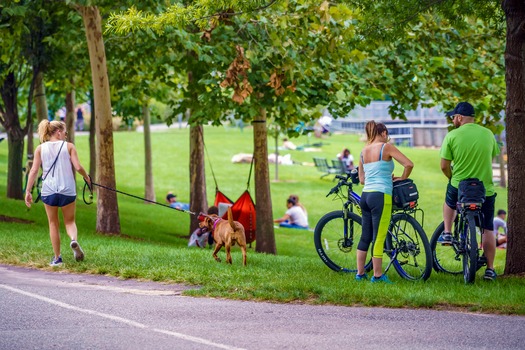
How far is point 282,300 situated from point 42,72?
17.0 metres

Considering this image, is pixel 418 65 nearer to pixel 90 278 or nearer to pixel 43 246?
pixel 43 246

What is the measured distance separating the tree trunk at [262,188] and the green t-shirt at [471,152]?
29.6 ft

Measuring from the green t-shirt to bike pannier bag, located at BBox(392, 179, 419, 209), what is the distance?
0.58 metres

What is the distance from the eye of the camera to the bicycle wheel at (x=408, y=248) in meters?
11.8

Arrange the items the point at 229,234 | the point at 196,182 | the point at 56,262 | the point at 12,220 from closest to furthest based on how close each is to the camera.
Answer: the point at 56,262
the point at 229,234
the point at 12,220
the point at 196,182

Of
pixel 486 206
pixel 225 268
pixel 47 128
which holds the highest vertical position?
pixel 47 128

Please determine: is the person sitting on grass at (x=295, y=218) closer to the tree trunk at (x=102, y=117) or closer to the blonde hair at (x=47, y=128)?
the tree trunk at (x=102, y=117)

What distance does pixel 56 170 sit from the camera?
42.3 ft

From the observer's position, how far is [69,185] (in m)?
13.0

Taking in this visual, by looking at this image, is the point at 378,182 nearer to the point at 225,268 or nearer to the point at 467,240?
the point at 467,240

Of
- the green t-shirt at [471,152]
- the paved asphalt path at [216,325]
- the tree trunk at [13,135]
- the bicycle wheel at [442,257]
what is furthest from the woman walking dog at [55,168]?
the tree trunk at [13,135]

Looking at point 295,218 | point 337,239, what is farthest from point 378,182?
point 295,218

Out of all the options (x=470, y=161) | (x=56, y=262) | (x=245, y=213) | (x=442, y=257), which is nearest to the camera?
(x=470, y=161)

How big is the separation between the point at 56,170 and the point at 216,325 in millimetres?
4534
